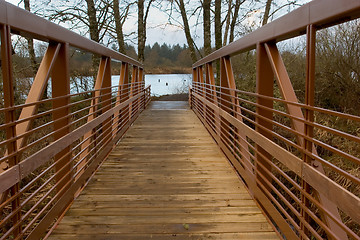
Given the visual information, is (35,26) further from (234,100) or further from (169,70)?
(169,70)

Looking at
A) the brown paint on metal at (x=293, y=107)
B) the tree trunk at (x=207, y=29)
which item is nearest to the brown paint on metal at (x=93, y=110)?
the brown paint on metal at (x=293, y=107)

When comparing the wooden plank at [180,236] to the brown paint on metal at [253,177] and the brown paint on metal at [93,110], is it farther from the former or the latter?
the brown paint on metal at [93,110]

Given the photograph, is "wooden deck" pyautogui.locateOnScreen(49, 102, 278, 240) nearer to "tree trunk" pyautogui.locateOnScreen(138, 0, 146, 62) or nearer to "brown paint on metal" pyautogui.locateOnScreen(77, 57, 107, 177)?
"brown paint on metal" pyautogui.locateOnScreen(77, 57, 107, 177)

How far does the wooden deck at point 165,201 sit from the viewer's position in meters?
2.90

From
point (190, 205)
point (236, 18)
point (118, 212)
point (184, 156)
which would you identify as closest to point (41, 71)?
point (118, 212)

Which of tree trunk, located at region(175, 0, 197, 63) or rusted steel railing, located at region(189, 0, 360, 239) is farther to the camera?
tree trunk, located at region(175, 0, 197, 63)

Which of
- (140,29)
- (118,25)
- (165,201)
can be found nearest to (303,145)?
(165,201)

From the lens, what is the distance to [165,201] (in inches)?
142

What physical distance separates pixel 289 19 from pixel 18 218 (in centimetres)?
234

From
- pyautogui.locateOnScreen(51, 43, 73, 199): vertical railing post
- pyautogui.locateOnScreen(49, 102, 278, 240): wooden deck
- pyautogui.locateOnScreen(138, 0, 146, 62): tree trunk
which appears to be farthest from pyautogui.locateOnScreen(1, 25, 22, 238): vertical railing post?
pyautogui.locateOnScreen(138, 0, 146, 62): tree trunk

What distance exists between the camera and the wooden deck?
290 cm

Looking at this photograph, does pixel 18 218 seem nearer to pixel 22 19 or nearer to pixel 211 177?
pixel 22 19

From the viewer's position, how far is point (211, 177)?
4.43m

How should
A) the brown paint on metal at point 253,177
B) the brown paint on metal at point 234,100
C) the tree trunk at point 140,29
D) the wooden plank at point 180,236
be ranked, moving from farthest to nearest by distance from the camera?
the tree trunk at point 140,29 → the brown paint on metal at point 234,100 → the wooden plank at point 180,236 → the brown paint on metal at point 253,177
